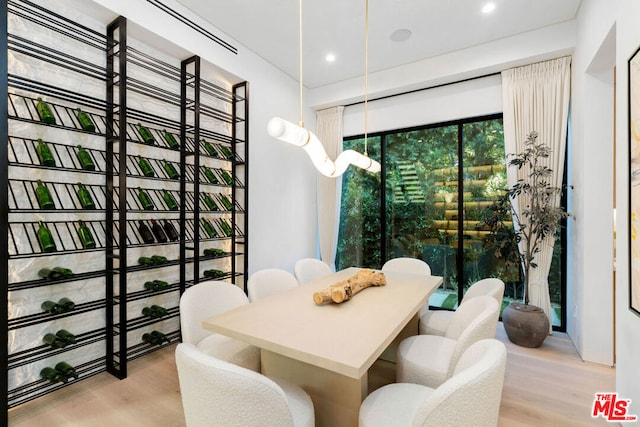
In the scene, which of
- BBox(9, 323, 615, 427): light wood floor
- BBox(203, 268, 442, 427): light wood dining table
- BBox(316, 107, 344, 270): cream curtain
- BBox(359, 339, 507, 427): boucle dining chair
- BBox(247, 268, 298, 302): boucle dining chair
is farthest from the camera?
BBox(316, 107, 344, 270): cream curtain

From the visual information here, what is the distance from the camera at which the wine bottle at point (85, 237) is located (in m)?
2.23

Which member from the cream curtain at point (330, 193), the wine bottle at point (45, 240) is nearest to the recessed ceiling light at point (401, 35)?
the cream curtain at point (330, 193)

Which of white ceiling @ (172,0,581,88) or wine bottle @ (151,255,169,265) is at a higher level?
white ceiling @ (172,0,581,88)

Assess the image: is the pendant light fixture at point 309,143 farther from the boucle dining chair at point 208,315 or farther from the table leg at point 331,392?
the table leg at point 331,392

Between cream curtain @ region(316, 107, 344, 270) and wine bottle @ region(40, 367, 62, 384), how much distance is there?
321 centimetres

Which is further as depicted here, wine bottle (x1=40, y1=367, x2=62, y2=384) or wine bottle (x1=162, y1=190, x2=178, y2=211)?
wine bottle (x1=162, y1=190, x2=178, y2=211)

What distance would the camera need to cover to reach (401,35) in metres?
3.25

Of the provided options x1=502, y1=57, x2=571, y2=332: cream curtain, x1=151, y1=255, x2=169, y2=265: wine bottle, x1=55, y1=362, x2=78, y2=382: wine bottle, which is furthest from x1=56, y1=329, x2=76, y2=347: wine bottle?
x1=502, y1=57, x2=571, y2=332: cream curtain

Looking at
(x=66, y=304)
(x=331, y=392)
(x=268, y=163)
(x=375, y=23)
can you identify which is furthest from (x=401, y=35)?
(x=66, y=304)

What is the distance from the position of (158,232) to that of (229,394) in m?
2.11

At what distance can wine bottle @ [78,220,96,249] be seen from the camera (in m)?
2.23

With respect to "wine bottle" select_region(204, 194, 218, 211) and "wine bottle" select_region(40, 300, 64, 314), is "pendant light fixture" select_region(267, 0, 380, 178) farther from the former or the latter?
"wine bottle" select_region(40, 300, 64, 314)

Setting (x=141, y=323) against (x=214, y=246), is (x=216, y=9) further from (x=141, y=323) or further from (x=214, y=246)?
Answer: (x=141, y=323)

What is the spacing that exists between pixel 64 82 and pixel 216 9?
147cm
